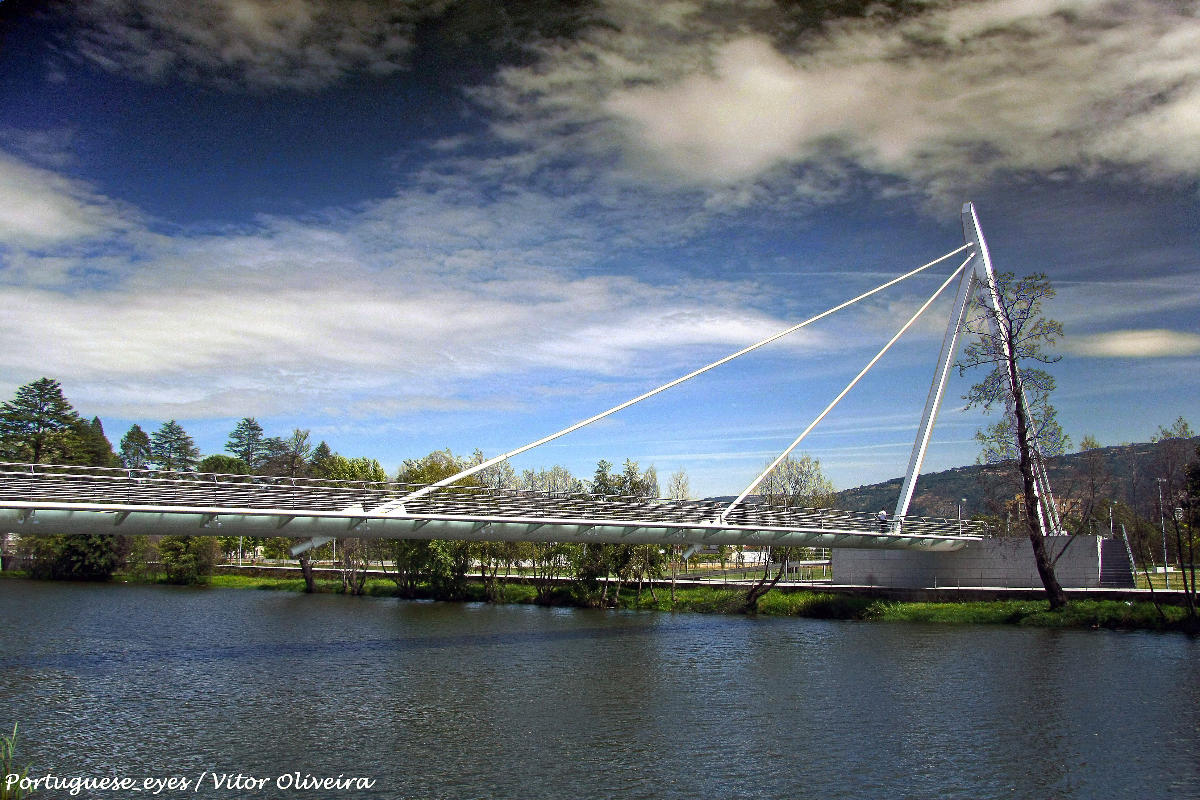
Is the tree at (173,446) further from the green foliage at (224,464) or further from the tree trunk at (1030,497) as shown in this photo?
the tree trunk at (1030,497)

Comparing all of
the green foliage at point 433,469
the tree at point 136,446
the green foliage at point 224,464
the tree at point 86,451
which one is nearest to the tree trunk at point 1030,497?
the green foliage at point 433,469

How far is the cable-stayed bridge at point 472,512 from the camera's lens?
Result: 22.9m

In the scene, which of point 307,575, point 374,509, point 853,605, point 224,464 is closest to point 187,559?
point 307,575

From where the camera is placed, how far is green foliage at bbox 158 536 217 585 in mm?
64250

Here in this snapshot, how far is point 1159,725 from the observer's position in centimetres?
1755

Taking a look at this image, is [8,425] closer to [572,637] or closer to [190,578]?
[190,578]

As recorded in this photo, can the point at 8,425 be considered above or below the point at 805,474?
above

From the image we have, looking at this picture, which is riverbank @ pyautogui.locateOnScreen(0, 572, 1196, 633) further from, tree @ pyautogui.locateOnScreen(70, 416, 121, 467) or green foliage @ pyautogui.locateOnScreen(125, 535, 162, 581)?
tree @ pyautogui.locateOnScreen(70, 416, 121, 467)

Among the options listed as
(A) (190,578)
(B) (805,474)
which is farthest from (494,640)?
(A) (190,578)

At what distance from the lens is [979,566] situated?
4034 centimetres

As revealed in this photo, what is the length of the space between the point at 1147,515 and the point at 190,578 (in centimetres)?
6566

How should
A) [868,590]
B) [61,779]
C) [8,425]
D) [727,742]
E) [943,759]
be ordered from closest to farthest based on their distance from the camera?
[61,779] → [943,759] → [727,742] → [868,590] → [8,425]

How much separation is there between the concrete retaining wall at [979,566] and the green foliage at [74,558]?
5516 cm

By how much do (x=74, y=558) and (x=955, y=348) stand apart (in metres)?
64.2
